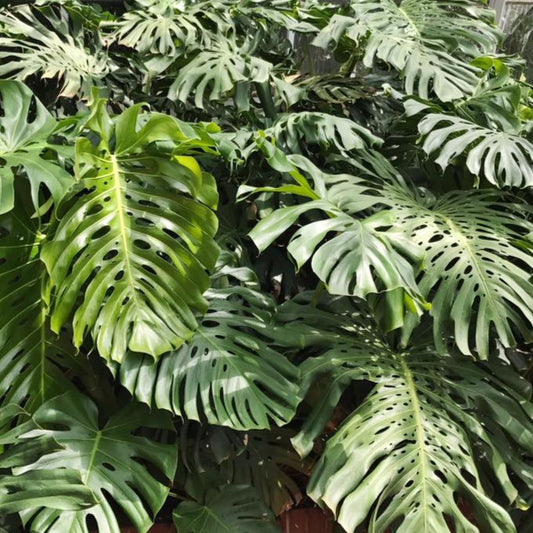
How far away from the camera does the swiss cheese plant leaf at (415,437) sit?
123cm

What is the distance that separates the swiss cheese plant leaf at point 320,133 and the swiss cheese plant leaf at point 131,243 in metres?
0.45

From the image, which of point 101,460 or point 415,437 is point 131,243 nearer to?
point 101,460

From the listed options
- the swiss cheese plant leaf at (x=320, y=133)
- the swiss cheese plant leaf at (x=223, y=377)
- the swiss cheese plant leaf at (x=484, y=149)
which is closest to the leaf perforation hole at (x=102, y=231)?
the swiss cheese plant leaf at (x=223, y=377)

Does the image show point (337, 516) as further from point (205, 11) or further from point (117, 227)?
point (205, 11)

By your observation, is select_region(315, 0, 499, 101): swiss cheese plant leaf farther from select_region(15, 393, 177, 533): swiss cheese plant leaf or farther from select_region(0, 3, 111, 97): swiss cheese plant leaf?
select_region(15, 393, 177, 533): swiss cheese plant leaf

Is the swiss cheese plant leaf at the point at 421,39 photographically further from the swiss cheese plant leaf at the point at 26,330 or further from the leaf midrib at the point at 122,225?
the swiss cheese plant leaf at the point at 26,330

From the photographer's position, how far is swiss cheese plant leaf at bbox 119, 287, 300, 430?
3.99 ft

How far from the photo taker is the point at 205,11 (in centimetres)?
208

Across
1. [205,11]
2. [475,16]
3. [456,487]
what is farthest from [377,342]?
[475,16]

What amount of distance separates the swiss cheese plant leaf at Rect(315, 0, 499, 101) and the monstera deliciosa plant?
0.19 m

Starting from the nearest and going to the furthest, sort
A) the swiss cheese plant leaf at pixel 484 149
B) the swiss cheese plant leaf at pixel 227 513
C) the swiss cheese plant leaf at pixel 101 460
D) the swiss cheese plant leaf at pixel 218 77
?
the swiss cheese plant leaf at pixel 101 460, the swiss cheese plant leaf at pixel 227 513, the swiss cheese plant leaf at pixel 484 149, the swiss cheese plant leaf at pixel 218 77

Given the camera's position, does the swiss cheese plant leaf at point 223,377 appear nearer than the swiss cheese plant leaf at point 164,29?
Yes

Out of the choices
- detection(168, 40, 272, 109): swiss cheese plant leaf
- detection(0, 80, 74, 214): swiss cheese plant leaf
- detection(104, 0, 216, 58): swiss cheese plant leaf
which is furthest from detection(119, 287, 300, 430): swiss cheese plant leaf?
detection(104, 0, 216, 58): swiss cheese plant leaf

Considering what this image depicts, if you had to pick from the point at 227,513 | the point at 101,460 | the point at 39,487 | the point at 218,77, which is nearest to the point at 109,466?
the point at 101,460
